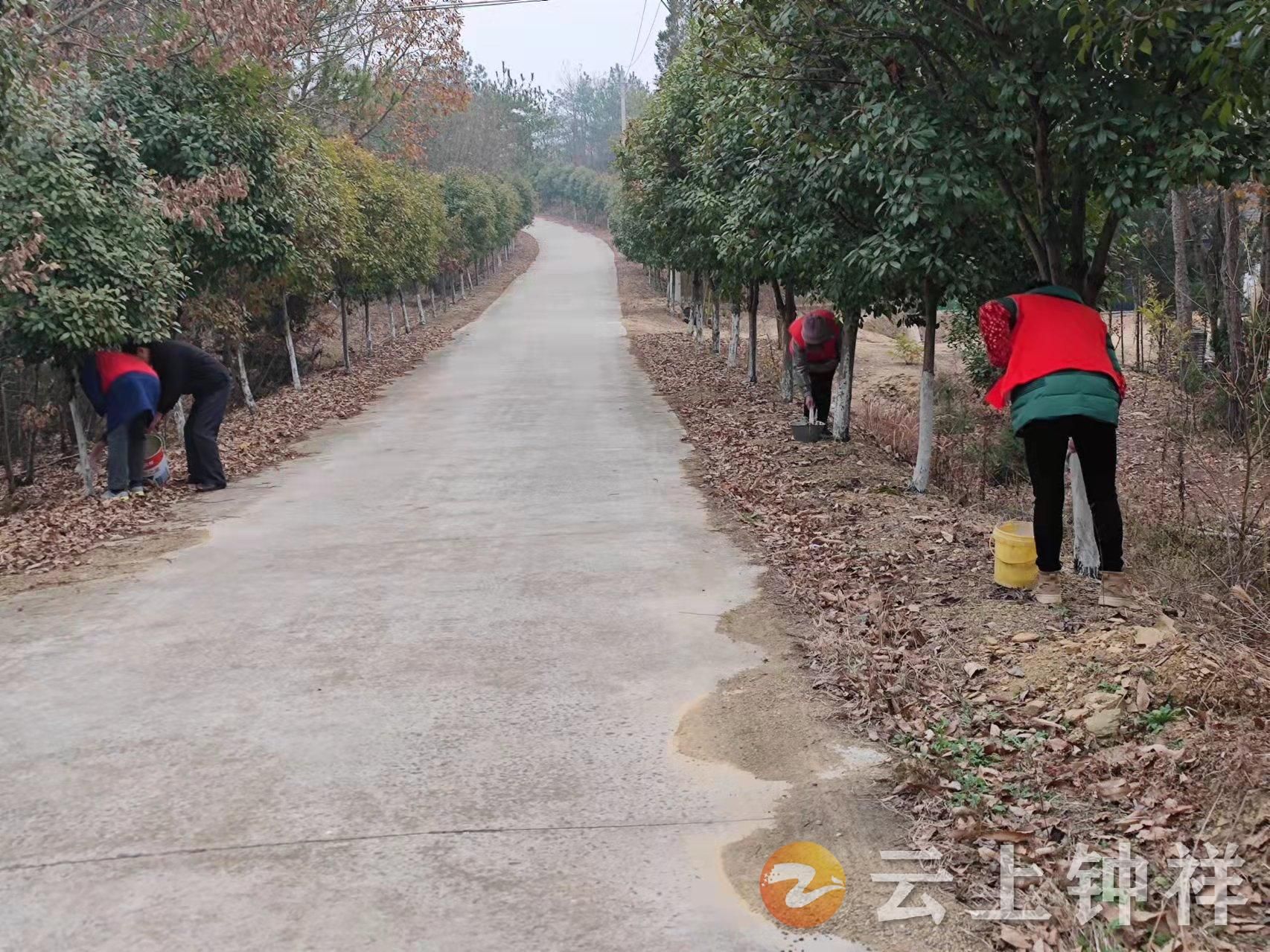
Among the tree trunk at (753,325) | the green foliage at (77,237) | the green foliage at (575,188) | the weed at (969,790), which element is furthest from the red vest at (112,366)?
the green foliage at (575,188)

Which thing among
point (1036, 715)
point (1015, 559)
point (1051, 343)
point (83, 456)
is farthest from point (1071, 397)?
point (83, 456)

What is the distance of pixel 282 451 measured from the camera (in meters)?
13.4

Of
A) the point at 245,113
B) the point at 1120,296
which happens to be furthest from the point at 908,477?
the point at 245,113

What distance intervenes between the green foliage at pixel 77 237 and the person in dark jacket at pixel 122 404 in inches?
8.0

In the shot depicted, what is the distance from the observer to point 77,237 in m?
9.79

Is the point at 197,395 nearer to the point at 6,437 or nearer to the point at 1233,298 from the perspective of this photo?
the point at 6,437

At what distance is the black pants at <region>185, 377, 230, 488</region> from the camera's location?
11.0m

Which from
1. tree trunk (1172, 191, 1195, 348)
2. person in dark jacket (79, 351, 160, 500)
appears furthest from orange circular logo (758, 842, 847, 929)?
tree trunk (1172, 191, 1195, 348)

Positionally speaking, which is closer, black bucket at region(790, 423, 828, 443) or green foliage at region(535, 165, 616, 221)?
black bucket at region(790, 423, 828, 443)

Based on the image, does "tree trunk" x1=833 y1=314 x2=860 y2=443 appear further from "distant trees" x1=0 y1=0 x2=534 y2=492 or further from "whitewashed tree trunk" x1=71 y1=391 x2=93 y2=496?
"whitewashed tree trunk" x1=71 y1=391 x2=93 y2=496

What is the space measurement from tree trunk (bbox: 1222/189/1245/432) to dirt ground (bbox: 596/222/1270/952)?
3841 millimetres

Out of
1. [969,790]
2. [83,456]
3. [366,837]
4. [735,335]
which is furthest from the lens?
[735,335]

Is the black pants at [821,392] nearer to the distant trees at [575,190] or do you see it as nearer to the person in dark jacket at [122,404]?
the person in dark jacket at [122,404]

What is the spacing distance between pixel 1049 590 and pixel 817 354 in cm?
645
